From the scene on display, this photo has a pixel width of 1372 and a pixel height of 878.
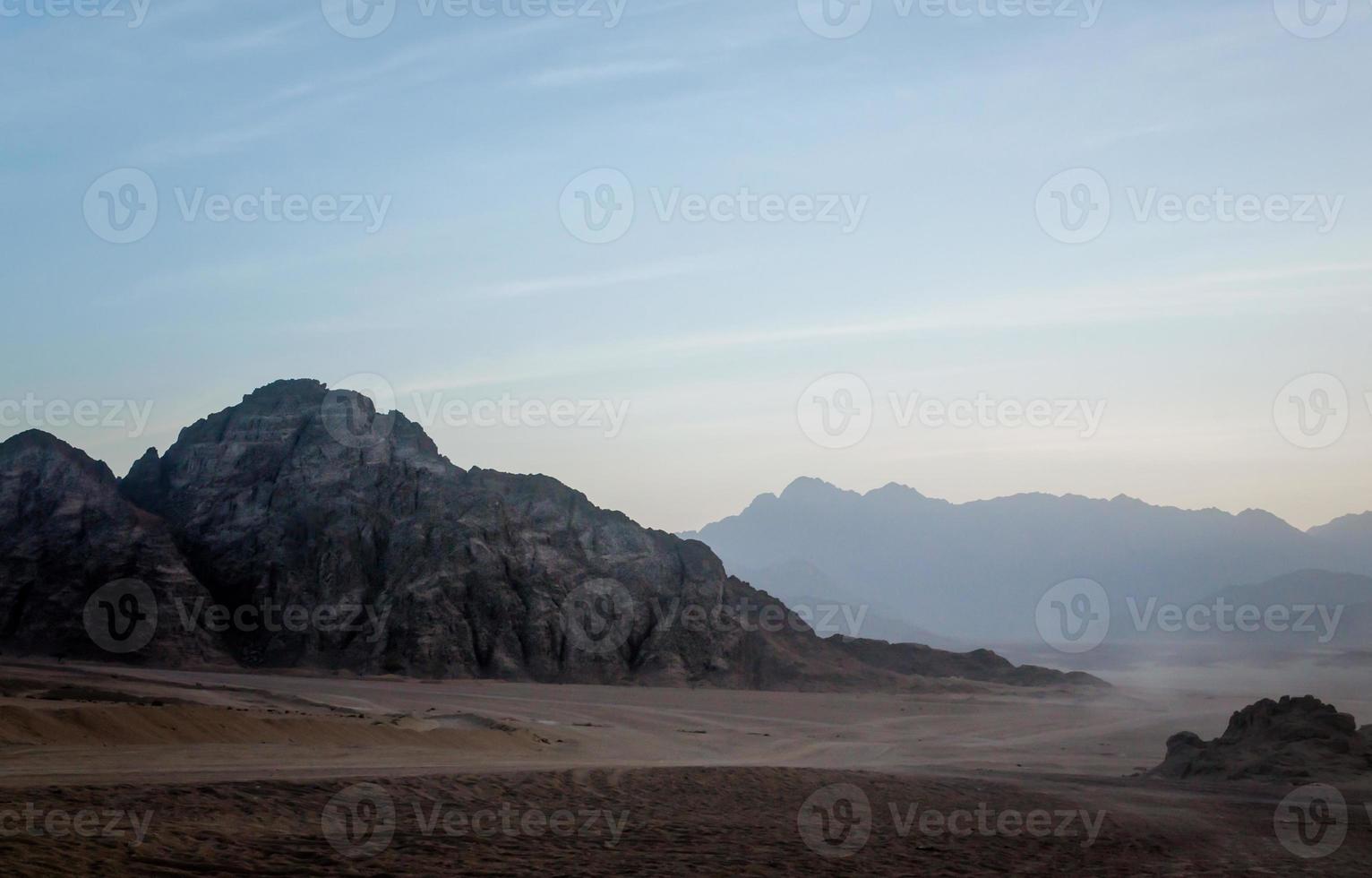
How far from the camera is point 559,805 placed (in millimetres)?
16984

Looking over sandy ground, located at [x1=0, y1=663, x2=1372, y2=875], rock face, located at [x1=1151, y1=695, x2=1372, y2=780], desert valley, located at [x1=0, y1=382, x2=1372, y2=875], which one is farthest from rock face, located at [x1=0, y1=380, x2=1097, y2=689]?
rock face, located at [x1=1151, y1=695, x2=1372, y2=780]

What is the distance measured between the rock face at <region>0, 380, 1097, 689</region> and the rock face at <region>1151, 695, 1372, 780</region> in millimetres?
39969

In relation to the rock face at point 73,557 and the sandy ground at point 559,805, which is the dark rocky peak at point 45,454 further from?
the sandy ground at point 559,805

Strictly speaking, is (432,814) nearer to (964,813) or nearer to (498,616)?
(964,813)

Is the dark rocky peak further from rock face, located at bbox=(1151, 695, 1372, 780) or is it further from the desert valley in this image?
rock face, located at bbox=(1151, 695, 1372, 780)

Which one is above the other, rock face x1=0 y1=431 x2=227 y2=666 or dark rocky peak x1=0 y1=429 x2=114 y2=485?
dark rocky peak x1=0 y1=429 x2=114 y2=485

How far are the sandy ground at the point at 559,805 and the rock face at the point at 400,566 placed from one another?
29842 mm

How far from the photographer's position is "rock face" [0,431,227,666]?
58.0m

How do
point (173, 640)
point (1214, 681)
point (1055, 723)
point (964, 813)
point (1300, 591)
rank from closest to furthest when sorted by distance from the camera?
point (964, 813), point (1055, 723), point (173, 640), point (1214, 681), point (1300, 591)

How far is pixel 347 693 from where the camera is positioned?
43.6 meters

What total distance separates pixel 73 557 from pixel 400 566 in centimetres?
1768

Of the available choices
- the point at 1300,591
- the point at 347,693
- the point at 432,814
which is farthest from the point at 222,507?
the point at 1300,591

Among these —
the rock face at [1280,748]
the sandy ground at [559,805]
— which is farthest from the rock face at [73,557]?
the rock face at [1280,748]

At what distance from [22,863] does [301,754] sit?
9812mm
